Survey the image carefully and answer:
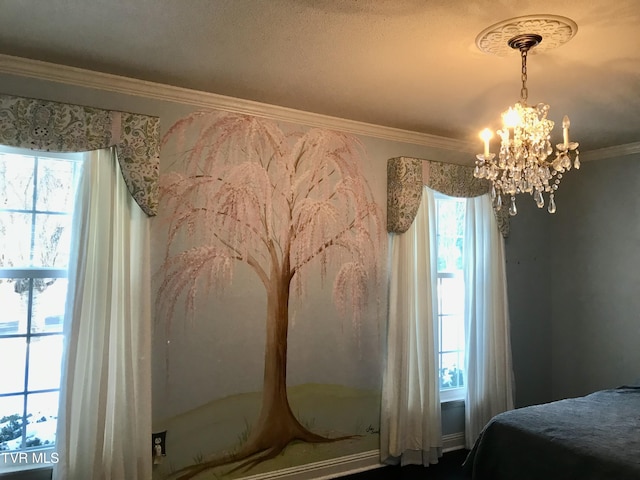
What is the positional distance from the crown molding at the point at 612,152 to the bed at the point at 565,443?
1.99 m

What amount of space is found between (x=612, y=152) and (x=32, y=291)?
14.1 ft

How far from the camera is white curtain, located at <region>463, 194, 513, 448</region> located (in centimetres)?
389

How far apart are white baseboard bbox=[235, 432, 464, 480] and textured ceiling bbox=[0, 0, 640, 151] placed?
235 centimetres

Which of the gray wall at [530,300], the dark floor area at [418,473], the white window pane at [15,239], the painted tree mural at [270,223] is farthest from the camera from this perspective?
the gray wall at [530,300]

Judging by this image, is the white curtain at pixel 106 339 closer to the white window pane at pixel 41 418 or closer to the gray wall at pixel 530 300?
the white window pane at pixel 41 418

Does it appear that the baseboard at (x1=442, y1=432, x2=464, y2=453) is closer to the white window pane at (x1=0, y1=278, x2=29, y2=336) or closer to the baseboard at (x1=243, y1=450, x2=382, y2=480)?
the baseboard at (x1=243, y1=450, x2=382, y2=480)

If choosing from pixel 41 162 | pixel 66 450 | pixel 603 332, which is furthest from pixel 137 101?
pixel 603 332

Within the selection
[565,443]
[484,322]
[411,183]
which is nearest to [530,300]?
[484,322]

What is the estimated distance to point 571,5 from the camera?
1790 mm

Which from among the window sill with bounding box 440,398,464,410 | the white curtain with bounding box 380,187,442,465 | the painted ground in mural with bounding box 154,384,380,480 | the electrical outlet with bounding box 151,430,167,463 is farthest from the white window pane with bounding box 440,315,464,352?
the electrical outlet with bounding box 151,430,167,463

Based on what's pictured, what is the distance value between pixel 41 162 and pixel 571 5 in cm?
257

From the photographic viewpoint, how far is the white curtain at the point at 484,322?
389 cm

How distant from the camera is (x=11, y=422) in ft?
8.41

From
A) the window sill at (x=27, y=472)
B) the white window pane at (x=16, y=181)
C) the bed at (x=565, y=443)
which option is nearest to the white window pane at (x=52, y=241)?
the white window pane at (x=16, y=181)
